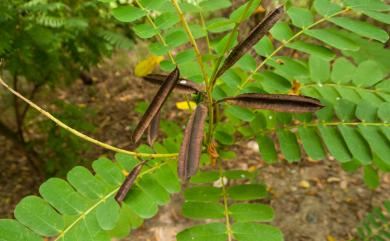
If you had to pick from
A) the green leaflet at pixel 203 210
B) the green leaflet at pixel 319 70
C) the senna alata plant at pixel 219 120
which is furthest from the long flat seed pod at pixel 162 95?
the green leaflet at pixel 319 70

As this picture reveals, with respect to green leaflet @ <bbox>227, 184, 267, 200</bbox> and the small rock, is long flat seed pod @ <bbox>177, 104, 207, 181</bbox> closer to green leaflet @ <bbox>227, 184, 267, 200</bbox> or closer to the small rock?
green leaflet @ <bbox>227, 184, 267, 200</bbox>

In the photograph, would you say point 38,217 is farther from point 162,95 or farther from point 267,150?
point 267,150

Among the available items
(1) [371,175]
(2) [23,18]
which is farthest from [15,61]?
(1) [371,175]

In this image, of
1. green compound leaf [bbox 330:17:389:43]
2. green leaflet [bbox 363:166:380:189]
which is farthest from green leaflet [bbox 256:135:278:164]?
green leaflet [bbox 363:166:380:189]

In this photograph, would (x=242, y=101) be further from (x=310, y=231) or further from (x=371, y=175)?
(x=310, y=231)

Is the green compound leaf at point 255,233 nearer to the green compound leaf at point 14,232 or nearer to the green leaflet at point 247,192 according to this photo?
the green leaflet at point 247,192

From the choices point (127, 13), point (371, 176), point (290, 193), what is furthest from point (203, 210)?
point (290, 193)
